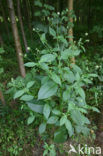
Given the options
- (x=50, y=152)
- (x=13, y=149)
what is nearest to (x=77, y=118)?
(x=50, y=152)

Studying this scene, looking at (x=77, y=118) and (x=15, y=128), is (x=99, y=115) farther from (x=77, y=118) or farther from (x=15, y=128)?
(x=15, y=128)

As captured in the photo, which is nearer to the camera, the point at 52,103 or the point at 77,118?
the point at 77,118

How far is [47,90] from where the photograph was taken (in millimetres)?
1074

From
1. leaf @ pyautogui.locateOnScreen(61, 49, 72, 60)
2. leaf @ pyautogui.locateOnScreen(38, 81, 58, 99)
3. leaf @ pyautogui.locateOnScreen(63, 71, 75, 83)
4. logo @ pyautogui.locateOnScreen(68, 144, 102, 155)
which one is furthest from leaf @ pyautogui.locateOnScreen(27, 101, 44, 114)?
logo @ pyautogui.locateOnScreen(68, 144, 102, 155)

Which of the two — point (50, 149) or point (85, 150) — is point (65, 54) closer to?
point (50, 149)

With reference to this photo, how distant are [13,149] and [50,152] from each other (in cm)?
61

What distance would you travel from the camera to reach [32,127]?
80.9 inches

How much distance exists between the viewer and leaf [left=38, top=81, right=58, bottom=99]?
41.4 inches

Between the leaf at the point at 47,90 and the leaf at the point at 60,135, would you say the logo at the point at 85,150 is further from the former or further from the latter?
the leaf at the point at 47,90

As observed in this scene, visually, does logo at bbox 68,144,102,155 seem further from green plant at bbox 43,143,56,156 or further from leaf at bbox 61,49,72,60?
leaf at bbox 61,49,72,60

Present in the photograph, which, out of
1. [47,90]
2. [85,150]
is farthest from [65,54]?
[85,150]

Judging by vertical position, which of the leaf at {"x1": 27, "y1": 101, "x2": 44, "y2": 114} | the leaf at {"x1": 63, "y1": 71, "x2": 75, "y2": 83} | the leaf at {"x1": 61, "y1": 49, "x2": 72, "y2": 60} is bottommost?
the leaf at {"x1": 27, "y1": 101, "x2": 44, "y2": 114}

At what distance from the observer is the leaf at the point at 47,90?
3.45 feet

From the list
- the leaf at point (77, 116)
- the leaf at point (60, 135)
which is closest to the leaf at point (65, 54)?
the leaf at point (77, 116)
